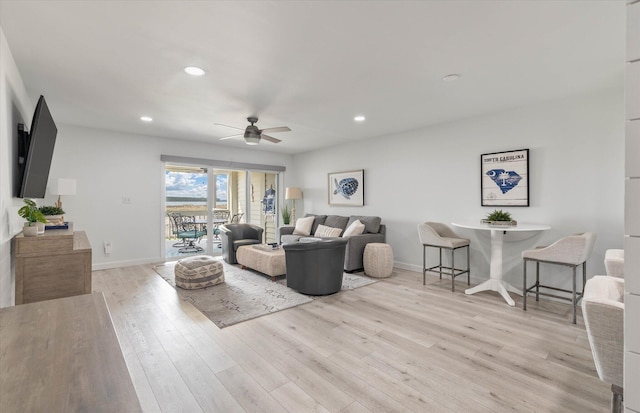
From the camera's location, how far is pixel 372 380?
207 centimetres

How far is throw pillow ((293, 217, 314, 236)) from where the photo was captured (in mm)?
6512

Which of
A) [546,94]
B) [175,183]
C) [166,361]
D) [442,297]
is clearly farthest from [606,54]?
[175,183]

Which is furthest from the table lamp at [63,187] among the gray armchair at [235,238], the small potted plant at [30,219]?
the gray armchair at [235,238]

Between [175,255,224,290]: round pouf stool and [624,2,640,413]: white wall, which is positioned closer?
[624,2,640,413]: white wall

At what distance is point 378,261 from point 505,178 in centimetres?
213

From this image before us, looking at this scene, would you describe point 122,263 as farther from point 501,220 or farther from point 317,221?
point 501,220

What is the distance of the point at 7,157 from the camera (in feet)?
8.10

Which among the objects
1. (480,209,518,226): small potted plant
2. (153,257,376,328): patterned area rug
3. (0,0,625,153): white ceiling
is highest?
(0,0,625,153): white ceiling

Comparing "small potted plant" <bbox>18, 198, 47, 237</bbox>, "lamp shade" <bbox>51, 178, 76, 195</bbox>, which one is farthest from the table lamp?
"small potted plant" <bbox>18, 198, 47, 237</bbox>

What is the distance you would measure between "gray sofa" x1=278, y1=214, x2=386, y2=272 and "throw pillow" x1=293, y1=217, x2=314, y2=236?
0.07m

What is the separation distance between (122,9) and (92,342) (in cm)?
202

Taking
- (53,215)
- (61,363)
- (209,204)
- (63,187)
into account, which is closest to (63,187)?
(63,187)

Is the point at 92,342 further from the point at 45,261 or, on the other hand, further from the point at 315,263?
the point at 315,263

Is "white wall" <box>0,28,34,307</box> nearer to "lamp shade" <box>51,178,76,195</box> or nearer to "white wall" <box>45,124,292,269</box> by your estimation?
"lamp shade" <box>51,178,76,195</box>
